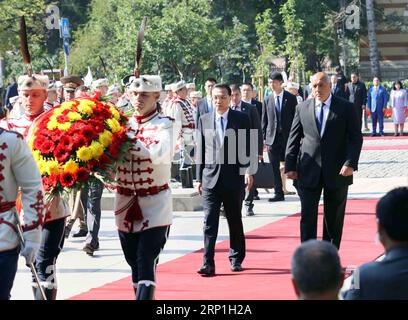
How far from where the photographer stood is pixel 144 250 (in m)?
8.08

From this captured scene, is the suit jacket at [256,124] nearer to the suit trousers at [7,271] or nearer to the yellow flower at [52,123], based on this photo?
the yellow flower at [52,123]

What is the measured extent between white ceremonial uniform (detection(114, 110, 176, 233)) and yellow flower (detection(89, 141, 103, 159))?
26 cm

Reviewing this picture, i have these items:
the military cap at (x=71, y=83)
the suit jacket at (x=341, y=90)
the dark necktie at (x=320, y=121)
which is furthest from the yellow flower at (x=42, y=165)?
the suit jacket at (x=341, y=90)

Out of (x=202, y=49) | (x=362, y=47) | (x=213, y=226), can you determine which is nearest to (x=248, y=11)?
(x=362, y=47)

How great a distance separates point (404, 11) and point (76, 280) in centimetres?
4334

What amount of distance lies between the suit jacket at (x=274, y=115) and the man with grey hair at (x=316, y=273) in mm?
12910

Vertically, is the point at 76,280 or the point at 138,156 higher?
the point at 138,156

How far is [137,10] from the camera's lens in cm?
4291

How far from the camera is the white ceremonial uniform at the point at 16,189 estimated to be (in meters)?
6.70

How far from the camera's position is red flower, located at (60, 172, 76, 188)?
798 centimetres

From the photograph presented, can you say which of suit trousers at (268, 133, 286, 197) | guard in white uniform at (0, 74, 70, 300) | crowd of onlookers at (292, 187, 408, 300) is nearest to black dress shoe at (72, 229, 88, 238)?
suit trousers at (268, 133, 286, 197)

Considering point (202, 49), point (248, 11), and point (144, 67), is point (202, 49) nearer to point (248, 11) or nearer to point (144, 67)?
point (144, 67)

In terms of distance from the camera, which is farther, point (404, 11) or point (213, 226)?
point (404, 11)

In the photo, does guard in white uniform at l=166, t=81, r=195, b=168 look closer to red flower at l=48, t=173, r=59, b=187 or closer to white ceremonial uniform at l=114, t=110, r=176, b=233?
white ceremonial uniform at l=114, t=110, r=176, b=233
